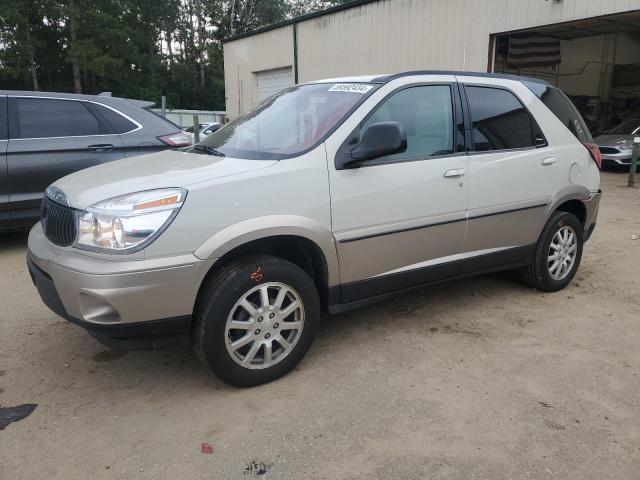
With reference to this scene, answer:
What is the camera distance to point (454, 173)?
3.67 metres

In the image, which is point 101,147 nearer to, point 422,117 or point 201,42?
point 422,117

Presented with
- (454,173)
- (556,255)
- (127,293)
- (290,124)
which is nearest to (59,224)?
(127,293)

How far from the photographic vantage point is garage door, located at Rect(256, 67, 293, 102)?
18.9 metres

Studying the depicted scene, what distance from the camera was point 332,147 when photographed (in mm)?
3168

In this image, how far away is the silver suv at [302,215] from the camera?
8.76 feet

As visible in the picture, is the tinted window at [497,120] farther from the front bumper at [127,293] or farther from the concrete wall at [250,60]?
the concrete wall at [250,60]

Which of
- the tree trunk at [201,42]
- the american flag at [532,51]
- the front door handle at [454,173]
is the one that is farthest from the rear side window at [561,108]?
the tree trunk at [201,42]

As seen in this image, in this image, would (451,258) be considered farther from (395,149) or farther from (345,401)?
(345,401)

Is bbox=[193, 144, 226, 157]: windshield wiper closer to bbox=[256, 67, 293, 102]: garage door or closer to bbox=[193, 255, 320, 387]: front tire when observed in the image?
bbox=[193, 255, 320, 387]: front tire

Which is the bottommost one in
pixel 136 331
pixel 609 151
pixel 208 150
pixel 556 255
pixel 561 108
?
pixel 556 255

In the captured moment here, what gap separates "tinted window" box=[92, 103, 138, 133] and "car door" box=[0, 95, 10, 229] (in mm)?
909

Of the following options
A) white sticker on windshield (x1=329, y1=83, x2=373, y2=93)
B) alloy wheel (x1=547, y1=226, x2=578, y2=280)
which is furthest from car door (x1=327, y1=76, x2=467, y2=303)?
alloy wheel (x1=547, y1=226, x2=578, y2=280)

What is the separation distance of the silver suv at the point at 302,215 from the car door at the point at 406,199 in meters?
0.01

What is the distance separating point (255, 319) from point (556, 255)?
2920mm
